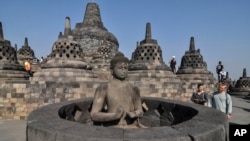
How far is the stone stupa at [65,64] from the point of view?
9031mm

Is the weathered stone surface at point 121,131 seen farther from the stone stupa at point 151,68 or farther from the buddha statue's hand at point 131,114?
the stone stupa at point 151,68

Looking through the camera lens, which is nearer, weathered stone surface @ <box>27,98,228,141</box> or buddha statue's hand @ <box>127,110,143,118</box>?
weathered stone surface @ <box>27,98,228,141</box>

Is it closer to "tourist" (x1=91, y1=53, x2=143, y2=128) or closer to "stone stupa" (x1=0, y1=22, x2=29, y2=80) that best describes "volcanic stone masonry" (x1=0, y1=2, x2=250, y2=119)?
"stone stupa" (x1=0, y1=22, x2=29, y2=80)

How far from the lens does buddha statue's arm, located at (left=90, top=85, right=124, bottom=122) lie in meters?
2.48

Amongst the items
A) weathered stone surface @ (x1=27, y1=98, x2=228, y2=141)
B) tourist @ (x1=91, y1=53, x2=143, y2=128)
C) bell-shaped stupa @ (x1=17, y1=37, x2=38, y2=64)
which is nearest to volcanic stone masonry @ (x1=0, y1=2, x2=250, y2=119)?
tourist @ (x1=91, y1=53, x2=143, y2=128)

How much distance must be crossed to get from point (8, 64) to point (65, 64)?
3.48 meters

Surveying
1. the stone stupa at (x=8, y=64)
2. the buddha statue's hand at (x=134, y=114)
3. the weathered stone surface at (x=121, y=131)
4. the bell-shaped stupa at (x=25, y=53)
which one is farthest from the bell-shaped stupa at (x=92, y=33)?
the weathered stone surface at (x=121, y=131)

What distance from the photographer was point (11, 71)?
403 inches

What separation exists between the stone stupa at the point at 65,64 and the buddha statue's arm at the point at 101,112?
655 cm

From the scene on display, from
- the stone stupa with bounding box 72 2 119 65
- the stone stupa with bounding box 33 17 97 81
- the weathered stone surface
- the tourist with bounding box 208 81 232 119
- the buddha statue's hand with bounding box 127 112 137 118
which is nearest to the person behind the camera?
the weathered stone surface

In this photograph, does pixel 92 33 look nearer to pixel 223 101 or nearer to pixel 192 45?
pixel 192 45

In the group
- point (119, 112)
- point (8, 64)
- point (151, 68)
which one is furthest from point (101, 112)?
point (8, 64)

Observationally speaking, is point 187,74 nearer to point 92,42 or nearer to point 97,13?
point 92,42

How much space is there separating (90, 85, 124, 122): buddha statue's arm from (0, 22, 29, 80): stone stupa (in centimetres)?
929
